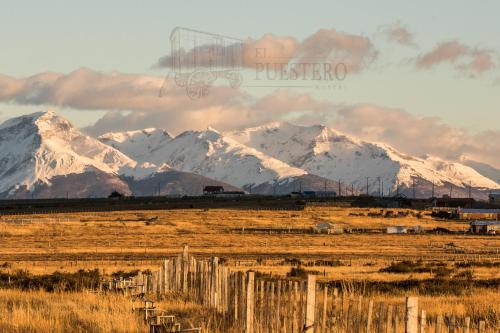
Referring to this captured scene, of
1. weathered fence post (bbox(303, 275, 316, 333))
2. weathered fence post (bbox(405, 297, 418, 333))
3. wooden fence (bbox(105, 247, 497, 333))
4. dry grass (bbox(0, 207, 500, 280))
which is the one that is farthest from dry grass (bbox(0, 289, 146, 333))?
dry grass (bbox(0, 207, 500, 280))

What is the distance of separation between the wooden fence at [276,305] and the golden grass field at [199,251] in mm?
941

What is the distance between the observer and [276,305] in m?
22.8

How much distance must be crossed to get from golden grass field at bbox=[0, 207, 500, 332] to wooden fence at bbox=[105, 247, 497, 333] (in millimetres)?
941

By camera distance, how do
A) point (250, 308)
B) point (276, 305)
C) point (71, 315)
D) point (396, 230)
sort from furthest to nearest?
point (396, 230) → point (71, 315) → point (250, 308) → point (276, 305)

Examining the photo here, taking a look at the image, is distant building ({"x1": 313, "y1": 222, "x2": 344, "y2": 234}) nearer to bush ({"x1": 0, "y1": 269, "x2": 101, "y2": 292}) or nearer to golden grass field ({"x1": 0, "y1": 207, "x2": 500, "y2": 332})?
golden grass field ({"x1": 0, "y1": 207, "x2": 500, "y2": 332})

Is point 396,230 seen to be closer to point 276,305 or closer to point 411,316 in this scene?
point 276,305

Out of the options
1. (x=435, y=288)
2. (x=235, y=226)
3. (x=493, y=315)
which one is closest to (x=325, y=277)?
(x=435, y=288)

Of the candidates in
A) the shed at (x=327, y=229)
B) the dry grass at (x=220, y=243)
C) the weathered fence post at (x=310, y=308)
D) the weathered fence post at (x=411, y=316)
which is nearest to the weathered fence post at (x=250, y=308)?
the weathered fence post at (x=310, y=308)

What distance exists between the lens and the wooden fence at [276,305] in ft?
62.5

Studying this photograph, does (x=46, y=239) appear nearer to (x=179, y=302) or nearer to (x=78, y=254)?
(x=78, y=254)

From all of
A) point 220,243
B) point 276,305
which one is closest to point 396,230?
point 220,243

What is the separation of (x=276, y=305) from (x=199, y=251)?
67442mm

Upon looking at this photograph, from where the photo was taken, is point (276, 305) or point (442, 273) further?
point (442, 273)

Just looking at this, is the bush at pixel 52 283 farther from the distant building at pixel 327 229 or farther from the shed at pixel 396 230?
the shed at pixel 396 230
